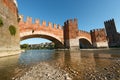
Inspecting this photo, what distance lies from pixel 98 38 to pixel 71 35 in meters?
15.6

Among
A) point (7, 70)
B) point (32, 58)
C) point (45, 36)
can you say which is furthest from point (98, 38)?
point (7, 70)

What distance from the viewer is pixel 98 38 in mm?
34312

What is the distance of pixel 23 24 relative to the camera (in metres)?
15.8

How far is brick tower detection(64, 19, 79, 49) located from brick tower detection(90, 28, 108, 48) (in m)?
13.0

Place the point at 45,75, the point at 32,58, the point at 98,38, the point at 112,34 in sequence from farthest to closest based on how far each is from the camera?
the point at 112,34 < the point at 98,38 < the point at 32,58 < the point at 45,75

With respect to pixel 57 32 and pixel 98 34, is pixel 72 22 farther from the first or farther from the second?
pixel 98 34

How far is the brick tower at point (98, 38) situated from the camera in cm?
3404

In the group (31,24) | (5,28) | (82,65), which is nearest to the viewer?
(82,65)

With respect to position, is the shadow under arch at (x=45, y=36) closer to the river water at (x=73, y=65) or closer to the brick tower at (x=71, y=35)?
the brick tower at (x=71, y=35)

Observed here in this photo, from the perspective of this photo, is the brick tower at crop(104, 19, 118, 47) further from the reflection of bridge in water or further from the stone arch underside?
the reflection of bridge in water

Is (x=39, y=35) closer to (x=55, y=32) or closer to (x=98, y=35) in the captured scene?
(x=55, y=32)

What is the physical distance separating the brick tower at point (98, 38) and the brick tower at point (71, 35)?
13.0 metres

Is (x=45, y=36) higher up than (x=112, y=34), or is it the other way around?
(x=112, y=34)

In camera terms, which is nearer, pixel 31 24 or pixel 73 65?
pixel 73 65
